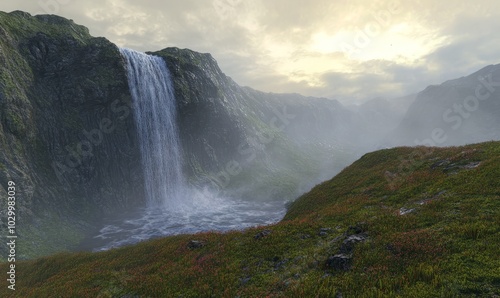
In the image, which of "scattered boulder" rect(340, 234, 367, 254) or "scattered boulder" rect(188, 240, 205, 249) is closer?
"scattered boulder" rect(340, 234, 367, 254)

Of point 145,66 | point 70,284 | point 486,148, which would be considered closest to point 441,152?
point 486,148

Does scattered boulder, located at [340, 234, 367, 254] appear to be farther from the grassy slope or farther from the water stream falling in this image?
the water stream falling

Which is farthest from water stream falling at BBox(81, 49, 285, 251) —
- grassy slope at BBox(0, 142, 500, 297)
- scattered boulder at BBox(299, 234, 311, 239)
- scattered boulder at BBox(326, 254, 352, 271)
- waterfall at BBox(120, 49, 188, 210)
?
scattered boulder at BBox(326, 254, 352, 271)

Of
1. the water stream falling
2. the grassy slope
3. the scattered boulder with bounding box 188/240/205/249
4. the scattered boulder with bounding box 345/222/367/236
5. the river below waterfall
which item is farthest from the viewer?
the water stream falling

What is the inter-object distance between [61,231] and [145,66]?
148ft

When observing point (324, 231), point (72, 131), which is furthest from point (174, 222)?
point (324, 231)

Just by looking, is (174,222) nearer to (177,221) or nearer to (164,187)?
(177,221)

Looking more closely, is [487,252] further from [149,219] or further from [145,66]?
[145,66]

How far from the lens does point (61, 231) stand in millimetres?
46000

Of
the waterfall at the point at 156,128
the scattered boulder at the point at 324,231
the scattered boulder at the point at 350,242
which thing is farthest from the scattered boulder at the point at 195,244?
the waterfall at the point at 156,128

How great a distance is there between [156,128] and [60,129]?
2151 centimetres

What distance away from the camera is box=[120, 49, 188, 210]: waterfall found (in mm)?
66625

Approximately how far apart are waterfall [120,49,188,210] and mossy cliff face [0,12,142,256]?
267 centimetres

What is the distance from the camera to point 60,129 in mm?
55719
